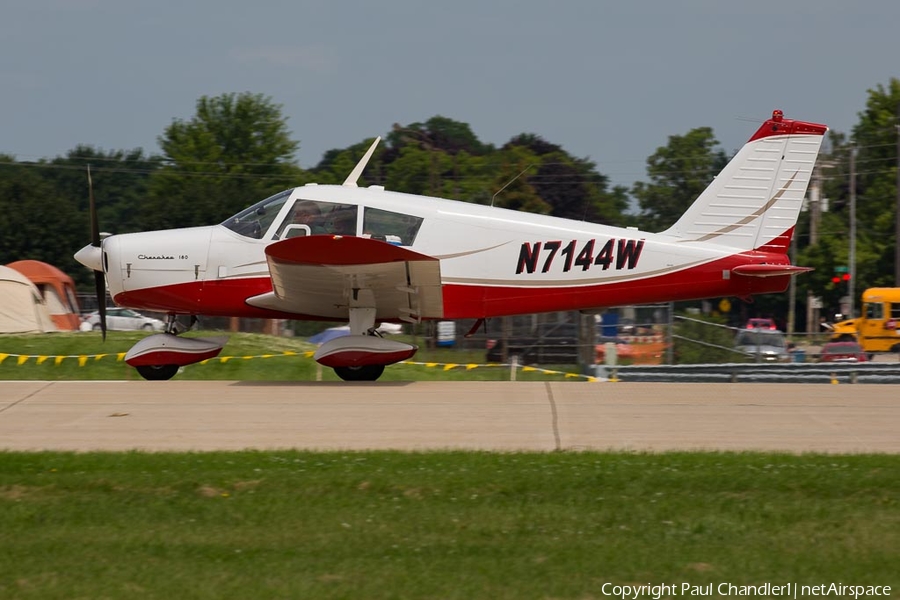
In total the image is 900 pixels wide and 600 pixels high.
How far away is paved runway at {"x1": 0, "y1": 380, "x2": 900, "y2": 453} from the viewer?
7855 mm

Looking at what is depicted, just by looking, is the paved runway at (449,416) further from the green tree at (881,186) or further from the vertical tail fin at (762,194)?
the green tree at (881,186)

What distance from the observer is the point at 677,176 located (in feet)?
230

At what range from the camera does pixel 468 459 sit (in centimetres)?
701

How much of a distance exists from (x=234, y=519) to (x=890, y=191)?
163 feet

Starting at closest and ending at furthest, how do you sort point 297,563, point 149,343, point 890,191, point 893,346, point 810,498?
point 297,563 → point 810,498 → point 149,343 → point 893,346 → point 890,191

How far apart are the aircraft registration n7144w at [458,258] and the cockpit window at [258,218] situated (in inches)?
0.6

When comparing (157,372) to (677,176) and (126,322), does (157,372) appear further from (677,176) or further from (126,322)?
(677,176)

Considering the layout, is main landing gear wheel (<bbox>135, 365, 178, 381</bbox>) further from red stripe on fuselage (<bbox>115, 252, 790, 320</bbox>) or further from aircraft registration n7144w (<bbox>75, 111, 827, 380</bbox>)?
red stripe on fuselage (<bbox>115, 252, 790, 320</bbox>)

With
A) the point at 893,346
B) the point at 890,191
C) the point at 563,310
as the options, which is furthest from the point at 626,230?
the point at 890,191

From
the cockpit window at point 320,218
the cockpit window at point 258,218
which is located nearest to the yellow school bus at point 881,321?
the cockpit window at point 320,218

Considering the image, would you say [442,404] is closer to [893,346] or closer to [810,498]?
[810,498]

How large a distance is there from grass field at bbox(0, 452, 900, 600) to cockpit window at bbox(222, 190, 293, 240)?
5123 mm

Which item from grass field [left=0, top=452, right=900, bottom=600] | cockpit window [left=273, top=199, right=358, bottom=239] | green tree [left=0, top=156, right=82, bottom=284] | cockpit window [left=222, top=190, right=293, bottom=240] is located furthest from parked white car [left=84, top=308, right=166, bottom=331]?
grass field [left=0, top=452, right=900, bottom=600]

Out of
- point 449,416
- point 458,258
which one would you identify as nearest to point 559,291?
point 458,258
